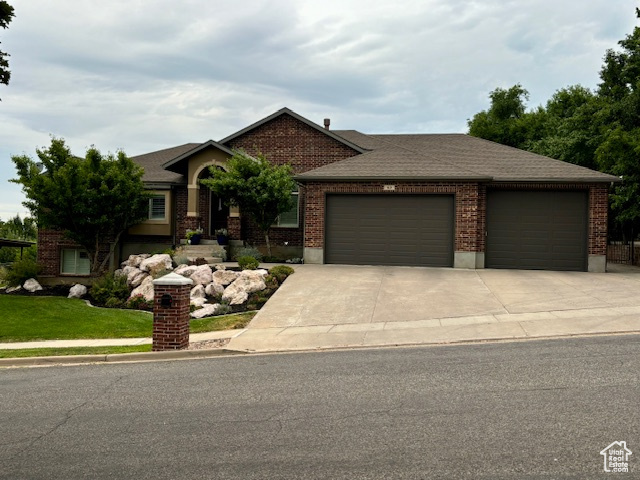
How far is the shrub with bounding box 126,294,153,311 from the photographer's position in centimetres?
1766

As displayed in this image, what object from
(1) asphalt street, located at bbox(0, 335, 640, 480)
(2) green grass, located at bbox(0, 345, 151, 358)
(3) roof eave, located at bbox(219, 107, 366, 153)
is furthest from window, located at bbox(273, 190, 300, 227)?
(1) asphalt street, located at bbox(0, 335, 640, 480)

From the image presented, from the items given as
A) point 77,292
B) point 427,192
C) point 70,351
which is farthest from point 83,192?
point 427,192

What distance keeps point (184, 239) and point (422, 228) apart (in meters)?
10.7

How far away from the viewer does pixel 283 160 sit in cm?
2478

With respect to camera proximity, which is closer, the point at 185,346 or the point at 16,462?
the point at 16,462

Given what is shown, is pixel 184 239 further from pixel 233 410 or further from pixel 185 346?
pixel 233 410

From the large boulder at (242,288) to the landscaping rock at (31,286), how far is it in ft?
33.9

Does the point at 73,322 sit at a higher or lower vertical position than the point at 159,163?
lower

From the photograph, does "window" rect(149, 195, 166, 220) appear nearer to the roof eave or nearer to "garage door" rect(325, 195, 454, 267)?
the roof eave

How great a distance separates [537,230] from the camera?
20.4 m

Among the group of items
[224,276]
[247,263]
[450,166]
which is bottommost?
[224,276]

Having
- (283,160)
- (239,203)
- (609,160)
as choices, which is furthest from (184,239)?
(609,160)

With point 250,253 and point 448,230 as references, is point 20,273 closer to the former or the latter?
point 250,253

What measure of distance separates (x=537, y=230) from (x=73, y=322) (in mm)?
16737
